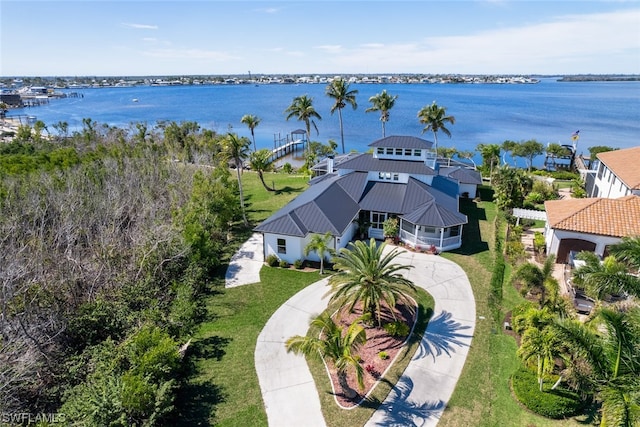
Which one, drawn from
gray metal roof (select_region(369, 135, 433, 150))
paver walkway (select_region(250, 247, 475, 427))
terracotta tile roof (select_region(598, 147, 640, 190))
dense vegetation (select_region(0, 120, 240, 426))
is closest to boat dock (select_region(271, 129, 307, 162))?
gray metal roof (select_region(369, 135, 433, 150))

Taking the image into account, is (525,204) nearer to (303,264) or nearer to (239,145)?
(303,264)

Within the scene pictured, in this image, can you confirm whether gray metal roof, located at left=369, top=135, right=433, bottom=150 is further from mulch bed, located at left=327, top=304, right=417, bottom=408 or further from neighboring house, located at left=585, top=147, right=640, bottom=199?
mulch bed, located at left=327, top=304, right=417, bottom=408

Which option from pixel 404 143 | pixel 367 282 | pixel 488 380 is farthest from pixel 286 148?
pixel 488 380

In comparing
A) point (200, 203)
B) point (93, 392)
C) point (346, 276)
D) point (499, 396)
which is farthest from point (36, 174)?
point (499, 396)

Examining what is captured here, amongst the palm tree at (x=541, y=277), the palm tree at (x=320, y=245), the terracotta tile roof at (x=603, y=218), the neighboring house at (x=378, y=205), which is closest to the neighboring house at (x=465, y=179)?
the neighboring house at (x=378, y=205)

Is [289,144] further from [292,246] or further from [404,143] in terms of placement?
[292,246]
